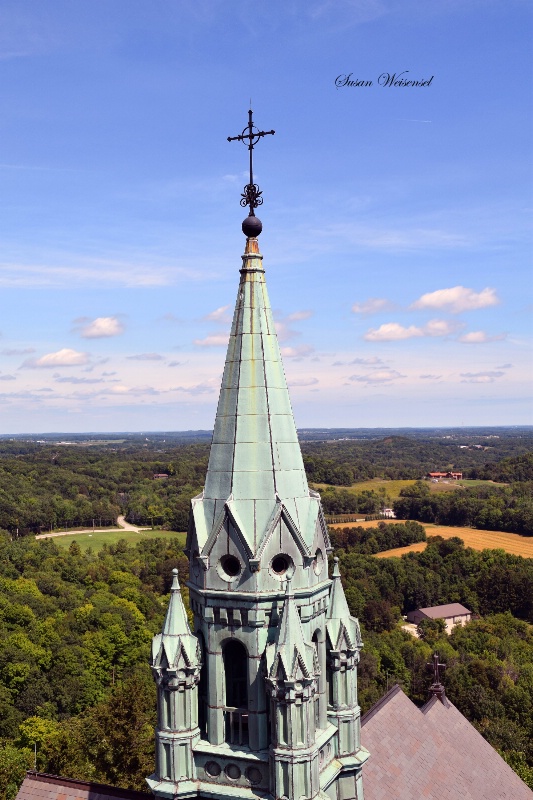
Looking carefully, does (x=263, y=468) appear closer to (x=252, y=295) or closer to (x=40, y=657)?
(x=252, y=295)

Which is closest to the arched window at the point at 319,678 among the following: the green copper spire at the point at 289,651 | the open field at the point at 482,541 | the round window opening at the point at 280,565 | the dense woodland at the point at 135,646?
the green copper spire at the point at 289,651

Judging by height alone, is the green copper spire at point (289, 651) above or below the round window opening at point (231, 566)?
below

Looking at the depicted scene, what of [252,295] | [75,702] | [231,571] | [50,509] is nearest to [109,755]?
[75,702]

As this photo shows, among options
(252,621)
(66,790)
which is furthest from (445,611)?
(252,621)

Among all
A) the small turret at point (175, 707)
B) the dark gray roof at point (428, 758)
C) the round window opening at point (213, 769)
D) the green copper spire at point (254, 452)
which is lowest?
the dark gray roof at point (428, 758)

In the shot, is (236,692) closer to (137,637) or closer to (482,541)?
(137,637)

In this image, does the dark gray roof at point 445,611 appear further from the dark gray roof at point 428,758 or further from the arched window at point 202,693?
the arched window at point 202,693

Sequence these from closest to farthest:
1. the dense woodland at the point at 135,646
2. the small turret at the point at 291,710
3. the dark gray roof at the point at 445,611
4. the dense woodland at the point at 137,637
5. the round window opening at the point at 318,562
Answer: the small turret at the point at 291,710 → the round window opening at the point at 318,562 → the dense woodland at the point at 135,646 → the dense woodland at the point at 137,637 → the dark gray roof at the point at 445,611
